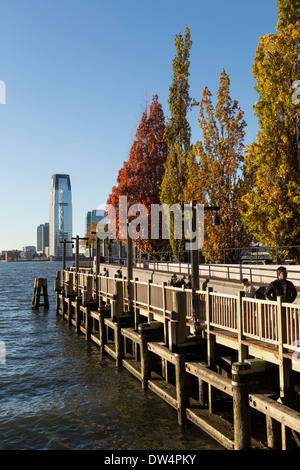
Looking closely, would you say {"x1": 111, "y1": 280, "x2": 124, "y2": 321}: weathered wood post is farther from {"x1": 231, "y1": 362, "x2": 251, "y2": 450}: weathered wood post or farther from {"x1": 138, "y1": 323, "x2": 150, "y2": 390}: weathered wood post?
{"x1": 231, "y1": 362, "x2": 251, "y2": 450}: weathered wood post

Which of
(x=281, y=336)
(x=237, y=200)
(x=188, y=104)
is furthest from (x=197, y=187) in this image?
(x=281, y=336)

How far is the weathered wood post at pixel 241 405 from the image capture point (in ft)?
27.5

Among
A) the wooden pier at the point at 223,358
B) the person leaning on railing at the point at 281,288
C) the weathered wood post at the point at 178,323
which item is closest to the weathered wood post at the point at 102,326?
the wooden pier at the point at 223,358

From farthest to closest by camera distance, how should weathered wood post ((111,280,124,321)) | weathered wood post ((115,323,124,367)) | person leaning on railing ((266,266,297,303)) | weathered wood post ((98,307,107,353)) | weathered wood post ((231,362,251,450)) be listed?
weathered wood post ((98,307,107,353)), weathered wood post ((111,280,124,321)), weathered wood post ((115,323,124,367)), person leaning on railing ((266,266,297,303)), weathered wood post ((231,362,251,450))

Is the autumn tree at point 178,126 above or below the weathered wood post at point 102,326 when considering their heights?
above

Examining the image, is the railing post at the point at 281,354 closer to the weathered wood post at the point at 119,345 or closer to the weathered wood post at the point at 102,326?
the weathered wood post at the point at 119,345

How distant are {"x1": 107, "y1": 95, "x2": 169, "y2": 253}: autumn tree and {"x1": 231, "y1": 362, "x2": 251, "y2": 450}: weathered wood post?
34.1 meters

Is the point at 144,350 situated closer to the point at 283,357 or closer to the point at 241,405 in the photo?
the point at 241,405

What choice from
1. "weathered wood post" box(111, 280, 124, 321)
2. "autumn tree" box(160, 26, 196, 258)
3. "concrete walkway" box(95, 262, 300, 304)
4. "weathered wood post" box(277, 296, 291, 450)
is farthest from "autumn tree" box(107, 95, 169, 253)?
"weathered wood post" box(277, 296, 291, 450)

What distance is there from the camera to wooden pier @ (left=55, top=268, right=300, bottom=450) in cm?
823

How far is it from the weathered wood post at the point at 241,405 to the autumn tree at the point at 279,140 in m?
11.4

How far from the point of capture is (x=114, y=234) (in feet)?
147

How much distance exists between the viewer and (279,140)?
19.2 m

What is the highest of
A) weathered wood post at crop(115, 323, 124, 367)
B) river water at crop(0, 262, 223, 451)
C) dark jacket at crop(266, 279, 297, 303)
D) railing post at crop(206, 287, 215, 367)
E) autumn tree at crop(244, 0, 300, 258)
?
autumn tree at crop(244, 0, 300, 258)
